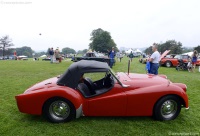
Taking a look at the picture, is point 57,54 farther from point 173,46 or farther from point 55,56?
point 173,46

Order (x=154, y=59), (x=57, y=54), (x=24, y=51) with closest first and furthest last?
(x=154, y=59) < (x=57, y=54) < (x=24, y=51)

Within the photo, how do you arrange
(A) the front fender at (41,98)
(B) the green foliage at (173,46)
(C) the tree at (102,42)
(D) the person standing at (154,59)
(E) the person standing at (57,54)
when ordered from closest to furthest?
(A) the front fender at (41,98), (D) the person standing at (154,59), (E) the person standing at (57,54), (B) the green foliage at (173,46), (C) the tree at (102,42)

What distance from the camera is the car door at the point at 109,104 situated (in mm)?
Result: 3770

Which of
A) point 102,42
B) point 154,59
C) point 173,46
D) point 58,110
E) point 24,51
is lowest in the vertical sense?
point 58,110

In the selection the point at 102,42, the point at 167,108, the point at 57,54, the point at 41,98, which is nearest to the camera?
the point at 41,98

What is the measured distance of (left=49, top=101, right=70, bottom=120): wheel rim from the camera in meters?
3.82

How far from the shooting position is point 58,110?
12.6ft

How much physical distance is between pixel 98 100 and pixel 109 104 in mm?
241

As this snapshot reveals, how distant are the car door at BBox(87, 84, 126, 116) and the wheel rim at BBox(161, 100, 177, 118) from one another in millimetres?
844

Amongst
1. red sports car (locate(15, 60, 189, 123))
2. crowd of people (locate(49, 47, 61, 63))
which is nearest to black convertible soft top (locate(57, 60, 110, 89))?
red sports car (locate(15, 60, 189, 123))

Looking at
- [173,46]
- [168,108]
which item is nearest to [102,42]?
[173,46]

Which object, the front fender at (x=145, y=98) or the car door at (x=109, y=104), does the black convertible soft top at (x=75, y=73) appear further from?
the front fender at (x=145, y=98)

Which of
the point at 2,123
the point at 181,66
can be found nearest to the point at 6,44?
the point at 181,66

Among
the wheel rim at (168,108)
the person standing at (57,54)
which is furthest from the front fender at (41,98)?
the person standing at (57,54)
